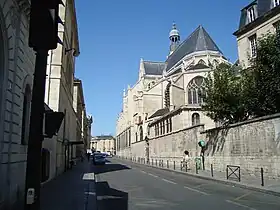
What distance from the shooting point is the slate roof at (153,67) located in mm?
88125

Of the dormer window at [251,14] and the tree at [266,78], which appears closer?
the tree at [266,78]

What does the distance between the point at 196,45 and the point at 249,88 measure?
5144 centimetres

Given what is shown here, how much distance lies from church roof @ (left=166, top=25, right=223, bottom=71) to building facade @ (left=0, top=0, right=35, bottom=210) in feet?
201

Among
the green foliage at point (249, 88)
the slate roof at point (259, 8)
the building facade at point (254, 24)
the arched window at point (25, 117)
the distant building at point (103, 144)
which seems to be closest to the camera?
the arched window at point (25, 117)

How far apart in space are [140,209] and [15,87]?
5.01m

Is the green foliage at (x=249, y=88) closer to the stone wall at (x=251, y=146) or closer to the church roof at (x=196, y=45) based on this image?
the stone wall at (x=251, y=146)

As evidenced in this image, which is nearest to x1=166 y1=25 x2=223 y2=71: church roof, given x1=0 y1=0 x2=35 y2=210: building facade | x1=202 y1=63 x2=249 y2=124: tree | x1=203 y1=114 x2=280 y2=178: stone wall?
x1=202 y1=63 x2=249 y2=124: tree

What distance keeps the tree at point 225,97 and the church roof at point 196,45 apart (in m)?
45.3

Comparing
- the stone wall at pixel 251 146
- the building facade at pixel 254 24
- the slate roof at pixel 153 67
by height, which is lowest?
the stone wall at pixel 251 146

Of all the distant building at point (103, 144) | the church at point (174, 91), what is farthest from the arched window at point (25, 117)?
the distant building at point (103, 144)

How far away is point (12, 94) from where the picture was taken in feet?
28.5

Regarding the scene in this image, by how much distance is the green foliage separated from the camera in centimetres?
1845

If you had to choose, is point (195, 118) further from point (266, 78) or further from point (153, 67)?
point (153, 67)

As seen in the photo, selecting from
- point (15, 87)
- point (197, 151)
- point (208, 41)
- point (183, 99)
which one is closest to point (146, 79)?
point (208, 41)
